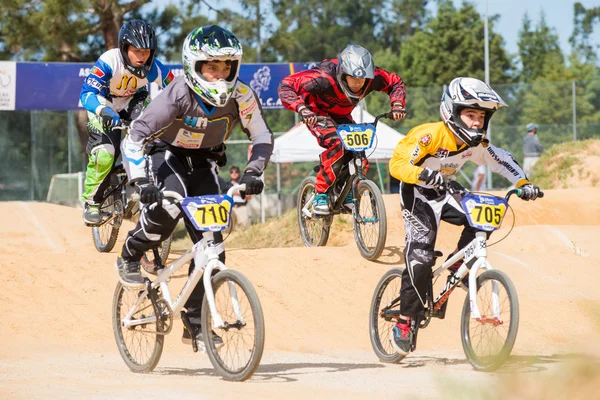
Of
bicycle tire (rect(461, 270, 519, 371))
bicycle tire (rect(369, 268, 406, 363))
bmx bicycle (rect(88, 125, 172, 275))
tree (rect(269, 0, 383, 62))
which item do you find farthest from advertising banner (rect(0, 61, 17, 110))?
tree (rect(269, 0, 383, 62))

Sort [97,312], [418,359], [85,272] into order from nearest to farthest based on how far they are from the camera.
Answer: [418,359] → [97,312] → [85,272]

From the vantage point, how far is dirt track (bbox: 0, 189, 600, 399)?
5.75 metres

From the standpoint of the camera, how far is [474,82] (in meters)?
6.62

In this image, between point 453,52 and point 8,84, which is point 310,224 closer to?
point 8,84

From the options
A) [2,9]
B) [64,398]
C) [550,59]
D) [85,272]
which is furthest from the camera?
[550,59]

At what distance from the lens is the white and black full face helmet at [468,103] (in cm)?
653

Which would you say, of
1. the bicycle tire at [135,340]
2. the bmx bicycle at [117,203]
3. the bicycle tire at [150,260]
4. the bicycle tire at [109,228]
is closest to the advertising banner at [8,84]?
the bicycle tire at [109,228]

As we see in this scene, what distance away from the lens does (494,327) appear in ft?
20.6

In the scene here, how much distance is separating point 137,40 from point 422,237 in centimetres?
372

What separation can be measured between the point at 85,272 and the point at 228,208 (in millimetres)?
4126

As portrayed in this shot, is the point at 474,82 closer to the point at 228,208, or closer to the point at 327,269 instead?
the point at 228,208

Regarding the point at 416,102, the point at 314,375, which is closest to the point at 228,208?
the point at 314,375

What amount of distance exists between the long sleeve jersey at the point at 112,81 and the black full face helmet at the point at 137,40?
0.09m

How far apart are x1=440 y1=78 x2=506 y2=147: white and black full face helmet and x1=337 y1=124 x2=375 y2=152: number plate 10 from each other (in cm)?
285
